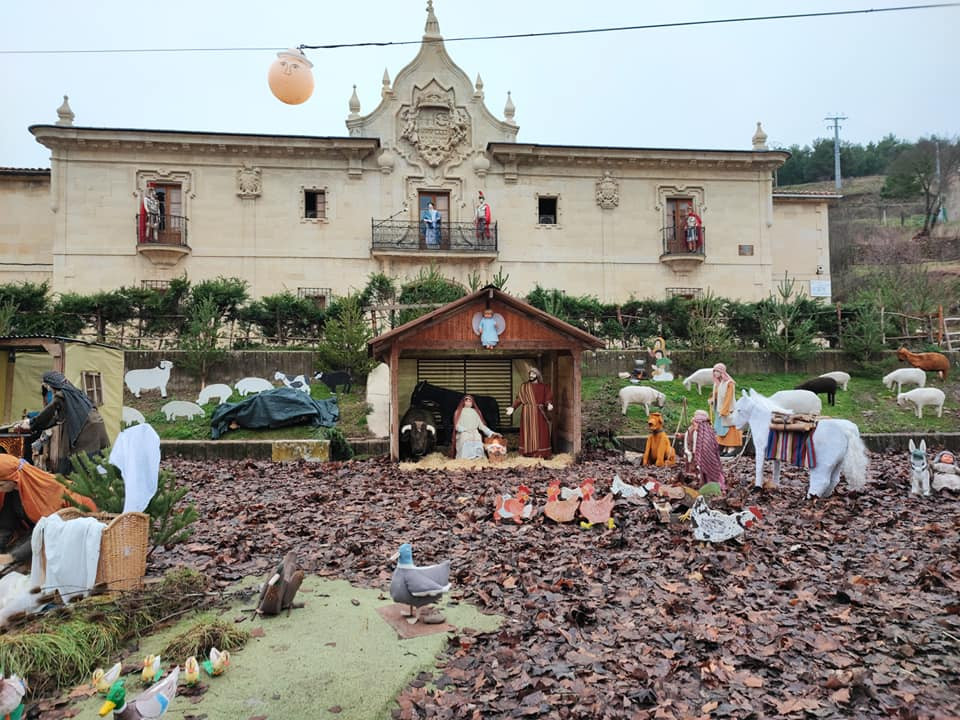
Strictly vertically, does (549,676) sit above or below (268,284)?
below

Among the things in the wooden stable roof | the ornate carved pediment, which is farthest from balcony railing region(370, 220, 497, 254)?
the wooden stable roof

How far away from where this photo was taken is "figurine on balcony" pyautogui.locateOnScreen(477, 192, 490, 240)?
88.4 ft

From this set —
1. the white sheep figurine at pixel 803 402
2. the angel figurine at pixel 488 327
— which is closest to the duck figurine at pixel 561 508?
the angel figurine at pixel 488 327

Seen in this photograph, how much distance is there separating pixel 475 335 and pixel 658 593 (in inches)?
308

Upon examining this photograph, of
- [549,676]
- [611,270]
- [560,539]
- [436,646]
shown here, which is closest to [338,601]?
[436,646]

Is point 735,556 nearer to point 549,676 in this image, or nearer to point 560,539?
point 560,539

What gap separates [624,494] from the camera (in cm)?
854

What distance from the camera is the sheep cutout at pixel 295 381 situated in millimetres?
16852

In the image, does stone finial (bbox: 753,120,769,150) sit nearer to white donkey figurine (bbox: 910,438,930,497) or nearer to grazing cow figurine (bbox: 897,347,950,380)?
grazing cow figurine (bbox: 897,347,950,380)

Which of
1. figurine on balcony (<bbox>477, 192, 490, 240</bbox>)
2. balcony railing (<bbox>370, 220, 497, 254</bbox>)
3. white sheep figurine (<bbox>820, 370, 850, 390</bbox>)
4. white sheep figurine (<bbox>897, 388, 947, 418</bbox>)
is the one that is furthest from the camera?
figurine on balcony (<bbox>477, 192, 490, 240</bbox>)

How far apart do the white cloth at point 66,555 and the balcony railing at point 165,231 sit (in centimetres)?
2337

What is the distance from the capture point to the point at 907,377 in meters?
17.1

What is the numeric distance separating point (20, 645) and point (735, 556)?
6061 mm

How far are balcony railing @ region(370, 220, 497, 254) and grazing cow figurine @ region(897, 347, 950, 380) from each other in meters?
15.8
